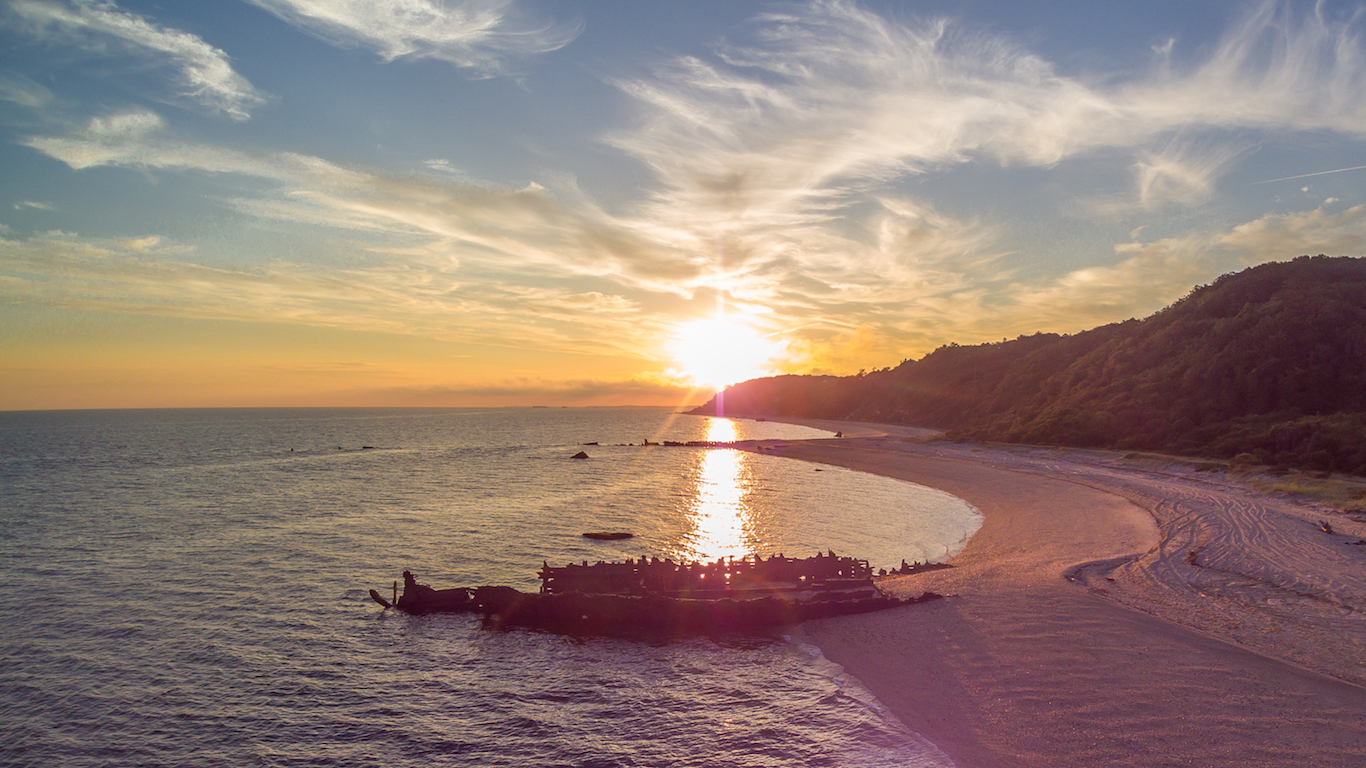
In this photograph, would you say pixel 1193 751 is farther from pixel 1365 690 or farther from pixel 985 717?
pixel 1365 690

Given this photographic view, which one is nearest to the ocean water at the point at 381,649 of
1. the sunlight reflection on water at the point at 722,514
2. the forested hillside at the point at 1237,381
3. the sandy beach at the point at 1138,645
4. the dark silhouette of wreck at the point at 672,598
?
the sunlight reflection on water at the point at 722,514

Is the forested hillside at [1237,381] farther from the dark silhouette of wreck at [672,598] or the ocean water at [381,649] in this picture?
the dark silhouette of wreck at [672,598]

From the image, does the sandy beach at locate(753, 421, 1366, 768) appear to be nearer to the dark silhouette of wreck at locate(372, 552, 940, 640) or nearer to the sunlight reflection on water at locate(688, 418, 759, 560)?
the dark silhouette of wreck at locate(372, 552, 940, 640)

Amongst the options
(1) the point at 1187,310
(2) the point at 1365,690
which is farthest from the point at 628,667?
(1) the point at 1187,310

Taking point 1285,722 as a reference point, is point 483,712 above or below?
below

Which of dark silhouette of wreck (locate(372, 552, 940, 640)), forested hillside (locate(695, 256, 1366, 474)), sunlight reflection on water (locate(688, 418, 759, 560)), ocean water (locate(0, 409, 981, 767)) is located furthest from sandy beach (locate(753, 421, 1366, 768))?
forested hillside (locate(695, 256, 1366, 474))
